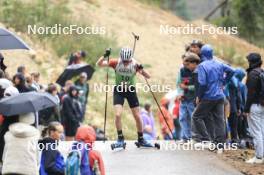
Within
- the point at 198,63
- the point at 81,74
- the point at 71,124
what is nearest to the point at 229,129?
the point at 198,63

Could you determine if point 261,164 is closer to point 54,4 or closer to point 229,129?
point 229,129

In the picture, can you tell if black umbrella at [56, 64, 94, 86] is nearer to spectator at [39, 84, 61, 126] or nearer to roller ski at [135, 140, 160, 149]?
spectator at [39, 84, 61, 126]

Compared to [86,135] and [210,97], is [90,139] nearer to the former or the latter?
[86,135]

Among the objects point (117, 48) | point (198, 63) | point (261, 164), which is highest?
point (117, 48)

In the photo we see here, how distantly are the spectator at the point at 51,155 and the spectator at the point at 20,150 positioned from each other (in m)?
0.32

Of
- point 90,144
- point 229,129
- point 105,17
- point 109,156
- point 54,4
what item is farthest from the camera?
point 105,17

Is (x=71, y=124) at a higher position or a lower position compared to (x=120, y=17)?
lower

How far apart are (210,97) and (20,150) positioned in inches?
221

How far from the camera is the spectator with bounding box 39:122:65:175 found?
38.3ft

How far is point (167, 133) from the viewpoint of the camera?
2252 centimetres

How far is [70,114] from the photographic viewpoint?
2017cm

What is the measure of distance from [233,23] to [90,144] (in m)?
23.8

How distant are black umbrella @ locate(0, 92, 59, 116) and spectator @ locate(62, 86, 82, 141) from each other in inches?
323

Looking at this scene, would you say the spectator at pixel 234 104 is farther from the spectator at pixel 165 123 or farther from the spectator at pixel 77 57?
the spectator at pixel 77 57
